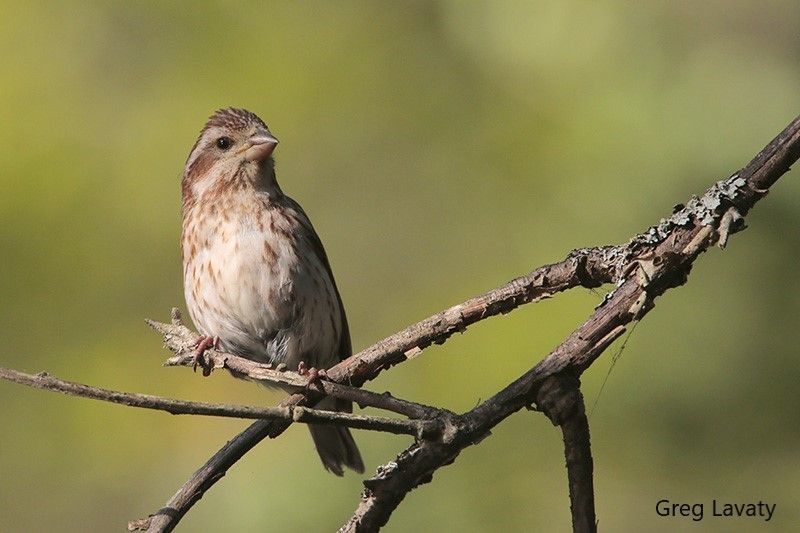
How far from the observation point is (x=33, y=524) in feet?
19.3

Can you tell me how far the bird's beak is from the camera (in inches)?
221

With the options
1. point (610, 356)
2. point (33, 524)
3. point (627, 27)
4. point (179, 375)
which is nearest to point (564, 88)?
point (627, 27)

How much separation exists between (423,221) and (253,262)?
101cm

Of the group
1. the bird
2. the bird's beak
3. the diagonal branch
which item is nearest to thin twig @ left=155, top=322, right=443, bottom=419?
the diagonal branch

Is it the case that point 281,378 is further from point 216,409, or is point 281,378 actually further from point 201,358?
point 201,358

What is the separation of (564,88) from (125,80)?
226 cm

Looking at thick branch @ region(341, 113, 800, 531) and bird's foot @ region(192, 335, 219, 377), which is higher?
bird's foot @ region(192, 335, 219, 377)

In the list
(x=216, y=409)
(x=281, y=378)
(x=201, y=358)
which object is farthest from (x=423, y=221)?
(x=216, y=409)

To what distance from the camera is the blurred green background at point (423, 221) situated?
4.52 metres

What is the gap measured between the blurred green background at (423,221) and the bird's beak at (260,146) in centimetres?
25

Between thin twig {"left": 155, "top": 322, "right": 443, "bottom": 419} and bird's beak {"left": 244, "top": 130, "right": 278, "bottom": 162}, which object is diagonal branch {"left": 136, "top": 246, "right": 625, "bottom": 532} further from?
bird's beak {"left": 244, "top": 130, "right": 278, "bottom": 162}

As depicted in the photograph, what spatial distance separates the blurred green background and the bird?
0.20m

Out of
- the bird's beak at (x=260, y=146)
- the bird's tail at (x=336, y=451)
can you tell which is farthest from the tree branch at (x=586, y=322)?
the bird's beak at (x=260, y=146)

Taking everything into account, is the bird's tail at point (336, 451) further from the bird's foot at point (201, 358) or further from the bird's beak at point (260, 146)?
the bird's beak at point (260, 146)
